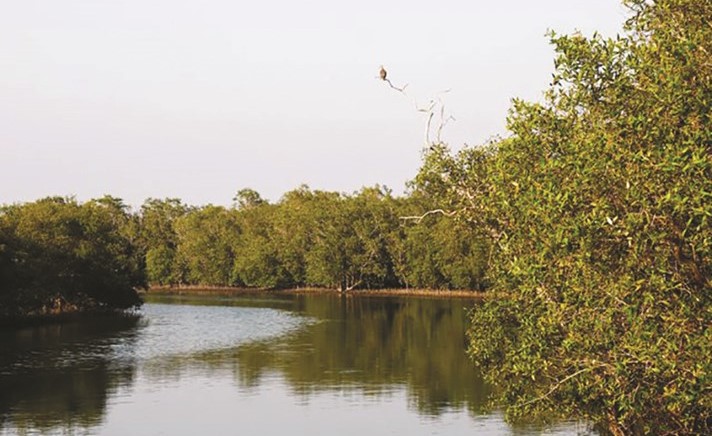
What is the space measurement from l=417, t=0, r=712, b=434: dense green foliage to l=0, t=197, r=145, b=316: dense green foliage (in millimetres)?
70617

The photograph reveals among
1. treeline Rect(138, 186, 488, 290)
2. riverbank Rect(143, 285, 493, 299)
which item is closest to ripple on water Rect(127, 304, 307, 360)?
riverbank Rect(143, 285, 493, 299)

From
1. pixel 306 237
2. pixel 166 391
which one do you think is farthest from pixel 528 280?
pixel 306 237

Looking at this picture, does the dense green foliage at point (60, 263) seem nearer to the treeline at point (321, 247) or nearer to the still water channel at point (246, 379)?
the still water channel at point (246, 379)

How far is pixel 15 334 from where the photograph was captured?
78938mm

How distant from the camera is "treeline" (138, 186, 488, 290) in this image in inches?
5571

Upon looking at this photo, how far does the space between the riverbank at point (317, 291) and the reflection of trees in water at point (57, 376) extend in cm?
5603

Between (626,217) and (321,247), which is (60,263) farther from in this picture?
(626,217)

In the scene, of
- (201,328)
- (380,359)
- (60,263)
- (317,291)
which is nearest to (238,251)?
(317,291)

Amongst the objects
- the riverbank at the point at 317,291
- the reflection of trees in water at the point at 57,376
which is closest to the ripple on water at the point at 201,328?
the reflection of trees in water at the point at 57,376

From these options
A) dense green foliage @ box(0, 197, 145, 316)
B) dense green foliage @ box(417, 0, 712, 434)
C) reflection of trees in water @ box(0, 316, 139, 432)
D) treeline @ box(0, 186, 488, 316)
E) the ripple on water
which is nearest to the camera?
dense green foliage @ box(417, 0, 712, 434)

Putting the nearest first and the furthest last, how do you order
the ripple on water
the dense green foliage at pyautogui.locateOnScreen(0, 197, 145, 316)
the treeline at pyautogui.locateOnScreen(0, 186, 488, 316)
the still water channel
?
the still water channel, the ripple on water, the dense green foliage at pyautogui.locateOnScreen(0, 197, 145, 316), the treeline at pyautogui.locateOnScreen(0, 186, 488, 316)

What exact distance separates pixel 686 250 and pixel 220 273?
16585cm

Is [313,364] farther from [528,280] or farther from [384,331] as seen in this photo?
[528,280]

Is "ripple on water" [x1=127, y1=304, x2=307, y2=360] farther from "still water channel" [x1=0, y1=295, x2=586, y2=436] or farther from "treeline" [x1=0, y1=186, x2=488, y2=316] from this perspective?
"treeline" [x1=0, y1=186, x2=488, y2=316]
